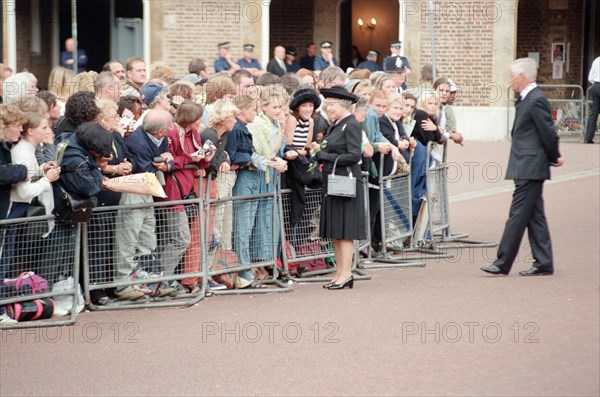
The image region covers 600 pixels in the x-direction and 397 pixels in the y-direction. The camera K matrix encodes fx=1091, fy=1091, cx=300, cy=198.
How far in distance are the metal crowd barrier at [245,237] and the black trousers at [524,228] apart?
2.20 m

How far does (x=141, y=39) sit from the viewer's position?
28875 millimetres

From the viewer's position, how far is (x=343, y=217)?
410 inches

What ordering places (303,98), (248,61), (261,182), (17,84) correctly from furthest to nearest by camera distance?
(248,61) < (303,98) < (17,84) < (261,182)

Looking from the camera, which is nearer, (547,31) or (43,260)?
(43,260)

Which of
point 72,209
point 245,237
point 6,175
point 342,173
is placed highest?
point 6,175

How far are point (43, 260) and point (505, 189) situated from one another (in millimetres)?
10799

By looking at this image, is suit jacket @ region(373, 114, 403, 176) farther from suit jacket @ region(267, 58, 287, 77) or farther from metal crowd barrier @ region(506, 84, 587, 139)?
metal crowd barrier @ region(506, 84, 587, 139)

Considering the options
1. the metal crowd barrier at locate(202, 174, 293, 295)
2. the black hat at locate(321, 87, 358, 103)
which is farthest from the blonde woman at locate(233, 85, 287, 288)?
the black hat at locate(321, 87, 358, 103)

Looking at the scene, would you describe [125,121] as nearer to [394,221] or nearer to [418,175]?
[394,221]

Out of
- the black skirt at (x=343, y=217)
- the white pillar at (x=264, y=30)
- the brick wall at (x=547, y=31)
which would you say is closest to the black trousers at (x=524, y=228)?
the black skirt at (x=343, y=217)

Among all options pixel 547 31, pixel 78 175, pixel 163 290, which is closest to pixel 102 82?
pixel 78 175

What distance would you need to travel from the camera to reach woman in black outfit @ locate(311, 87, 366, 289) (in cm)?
1040

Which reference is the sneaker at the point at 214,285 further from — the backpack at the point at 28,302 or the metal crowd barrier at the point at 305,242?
the backpack at the point at 28,302

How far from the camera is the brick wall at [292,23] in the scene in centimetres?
3231
